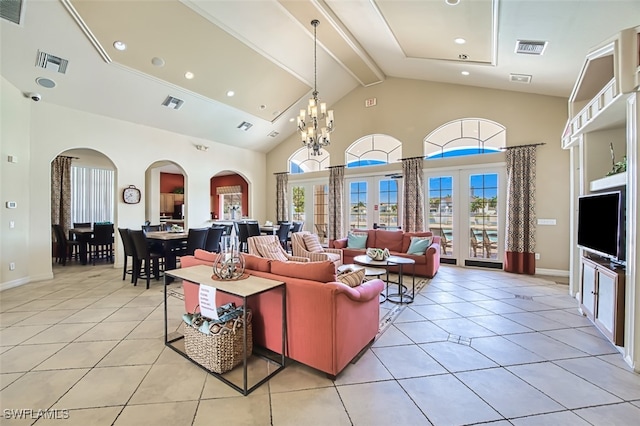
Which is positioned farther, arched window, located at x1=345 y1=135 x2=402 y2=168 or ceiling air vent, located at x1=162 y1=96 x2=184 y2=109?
arched window, located at x1=345 y1=135 x2=402 y2=168

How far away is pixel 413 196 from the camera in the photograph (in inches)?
265

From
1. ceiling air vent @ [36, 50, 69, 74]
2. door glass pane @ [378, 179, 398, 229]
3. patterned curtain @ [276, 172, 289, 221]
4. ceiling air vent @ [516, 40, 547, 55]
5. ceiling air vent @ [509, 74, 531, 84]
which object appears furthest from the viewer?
patterned curtain @ [276, 172, 289, 221]

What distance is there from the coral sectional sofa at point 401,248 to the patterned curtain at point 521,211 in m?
1.53

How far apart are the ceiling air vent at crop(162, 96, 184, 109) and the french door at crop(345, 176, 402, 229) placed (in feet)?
15.1

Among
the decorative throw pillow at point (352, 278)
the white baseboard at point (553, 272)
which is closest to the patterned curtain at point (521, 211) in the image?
the white baseboard at point (553, 272)

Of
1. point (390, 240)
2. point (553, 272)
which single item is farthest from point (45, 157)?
point (553, 272)

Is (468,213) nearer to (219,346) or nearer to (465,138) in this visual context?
(465,138)

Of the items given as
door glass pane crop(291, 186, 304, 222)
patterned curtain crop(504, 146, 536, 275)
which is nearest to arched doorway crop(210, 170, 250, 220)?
door glass pane crop(291, 186, 304, 222)

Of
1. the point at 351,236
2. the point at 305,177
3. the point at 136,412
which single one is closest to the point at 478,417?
the point at 136,412

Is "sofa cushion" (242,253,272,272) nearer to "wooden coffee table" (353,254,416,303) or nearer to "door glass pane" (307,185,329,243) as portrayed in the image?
"wooden coffee table" (353,254,416,303)

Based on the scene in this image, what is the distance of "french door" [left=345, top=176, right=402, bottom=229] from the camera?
7.27 metres

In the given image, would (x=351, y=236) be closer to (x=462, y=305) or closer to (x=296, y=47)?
(x=462, y=305)

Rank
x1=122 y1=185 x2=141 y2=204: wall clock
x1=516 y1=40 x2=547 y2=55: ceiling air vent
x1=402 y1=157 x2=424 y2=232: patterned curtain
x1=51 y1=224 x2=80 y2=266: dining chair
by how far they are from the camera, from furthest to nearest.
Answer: x1=402 y1=157 x2=424 y2=232: patterned curtain
x1=51 y1=224 x2=80 y2=266: dining chair
x1=122 y1=185 x2=141 y2=204: wall clock
x1=516 y1=40 x2=547 y2=55: ceiling air vent

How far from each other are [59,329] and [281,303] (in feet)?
8.88
